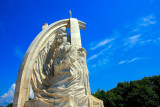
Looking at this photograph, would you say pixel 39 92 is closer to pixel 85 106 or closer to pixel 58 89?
pixel 58 89

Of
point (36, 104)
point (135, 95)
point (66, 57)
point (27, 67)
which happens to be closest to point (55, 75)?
point (66, 57)

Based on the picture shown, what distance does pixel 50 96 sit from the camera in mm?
6168

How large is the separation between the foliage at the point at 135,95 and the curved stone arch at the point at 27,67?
1419 cm

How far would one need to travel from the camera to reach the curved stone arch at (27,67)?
21.9 feet

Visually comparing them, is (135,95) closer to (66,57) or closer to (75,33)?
(75,33)

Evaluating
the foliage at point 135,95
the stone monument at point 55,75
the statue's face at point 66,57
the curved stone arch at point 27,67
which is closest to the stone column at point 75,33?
the stone monument at point 55,75

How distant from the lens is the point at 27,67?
285 inches

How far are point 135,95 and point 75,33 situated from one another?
45.7 ft

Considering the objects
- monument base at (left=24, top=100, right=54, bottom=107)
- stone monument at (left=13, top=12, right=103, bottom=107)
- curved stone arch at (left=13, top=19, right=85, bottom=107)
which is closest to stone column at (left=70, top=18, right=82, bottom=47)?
stone monument at (left=13, top=12, right=103, bottom=107)

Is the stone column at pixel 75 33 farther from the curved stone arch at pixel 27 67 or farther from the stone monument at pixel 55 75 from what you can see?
the curved stone arch at pixel 27 67

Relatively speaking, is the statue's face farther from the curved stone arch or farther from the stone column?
the curved stone arch

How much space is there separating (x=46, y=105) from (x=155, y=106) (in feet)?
53.5

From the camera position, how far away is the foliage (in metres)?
17.6

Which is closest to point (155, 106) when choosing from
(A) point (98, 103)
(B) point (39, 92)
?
(A) point (98, 103)
